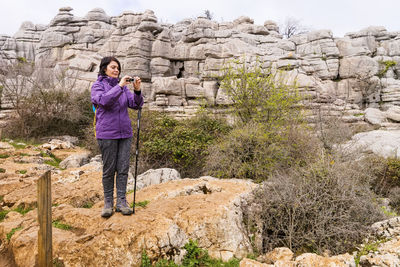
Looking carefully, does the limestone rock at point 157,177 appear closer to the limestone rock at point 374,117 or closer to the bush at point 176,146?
the bush at point 176,146

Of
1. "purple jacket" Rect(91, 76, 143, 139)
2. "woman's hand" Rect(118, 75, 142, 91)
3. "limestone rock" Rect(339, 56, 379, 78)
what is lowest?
"purple jacket" Rect(91, 76, 143, 139)

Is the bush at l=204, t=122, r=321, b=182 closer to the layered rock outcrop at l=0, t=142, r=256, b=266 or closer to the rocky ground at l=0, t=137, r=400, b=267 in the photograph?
the layered rock outcrop at l=0, t=142, r=256, b=266

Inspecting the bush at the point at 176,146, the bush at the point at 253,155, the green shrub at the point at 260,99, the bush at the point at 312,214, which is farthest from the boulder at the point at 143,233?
the green shrub at the point at 260,99

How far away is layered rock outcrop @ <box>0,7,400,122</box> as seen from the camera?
2067 centimetres

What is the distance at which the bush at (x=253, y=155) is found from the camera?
6626mm

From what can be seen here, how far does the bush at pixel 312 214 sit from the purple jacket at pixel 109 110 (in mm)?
2410

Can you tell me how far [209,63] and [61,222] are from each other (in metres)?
20.9

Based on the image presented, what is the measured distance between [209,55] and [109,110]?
69.5 ft

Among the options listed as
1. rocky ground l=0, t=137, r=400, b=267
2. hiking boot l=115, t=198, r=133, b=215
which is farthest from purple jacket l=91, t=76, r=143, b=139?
rocky ground l=0, t=137, r=400, b=267

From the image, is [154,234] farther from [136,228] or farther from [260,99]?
[260,99]

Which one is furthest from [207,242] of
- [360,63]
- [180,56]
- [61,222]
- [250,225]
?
[360,63]

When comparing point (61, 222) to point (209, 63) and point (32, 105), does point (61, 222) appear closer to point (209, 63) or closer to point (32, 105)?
point (32, 105)

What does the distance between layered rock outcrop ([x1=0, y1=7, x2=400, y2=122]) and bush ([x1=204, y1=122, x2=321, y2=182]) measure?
12.8 metres

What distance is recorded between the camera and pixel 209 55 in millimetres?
23078
